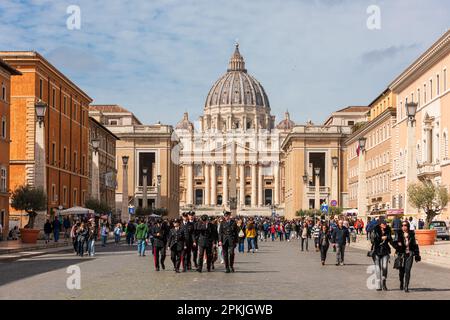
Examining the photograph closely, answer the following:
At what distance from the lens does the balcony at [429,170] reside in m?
60.5

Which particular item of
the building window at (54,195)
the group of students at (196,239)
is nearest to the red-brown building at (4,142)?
the building window at (54,195)

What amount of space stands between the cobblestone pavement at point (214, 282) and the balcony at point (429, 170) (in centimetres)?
3105

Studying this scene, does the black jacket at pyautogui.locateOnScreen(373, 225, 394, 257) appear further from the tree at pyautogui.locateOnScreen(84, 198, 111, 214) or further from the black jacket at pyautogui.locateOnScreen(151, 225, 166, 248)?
the tree at pyautogui.locateOnScreen(84, 198, 111, 214)

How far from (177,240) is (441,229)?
1240 inches

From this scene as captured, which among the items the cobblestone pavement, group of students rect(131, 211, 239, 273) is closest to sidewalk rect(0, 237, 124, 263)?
the cobblestone pavement

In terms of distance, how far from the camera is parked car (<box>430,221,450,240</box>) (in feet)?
174

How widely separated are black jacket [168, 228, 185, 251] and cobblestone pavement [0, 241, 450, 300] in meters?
0.78

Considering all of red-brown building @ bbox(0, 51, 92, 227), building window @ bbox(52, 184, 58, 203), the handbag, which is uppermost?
red-brown building @ bbox(0, 51, 92, 227)

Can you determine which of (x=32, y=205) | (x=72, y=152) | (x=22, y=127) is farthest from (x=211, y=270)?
(x=72, y=152)

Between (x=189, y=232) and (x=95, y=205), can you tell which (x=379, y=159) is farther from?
(x=189, y=232)

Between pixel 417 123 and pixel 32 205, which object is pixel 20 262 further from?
pixel 417 123

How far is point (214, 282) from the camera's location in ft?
70.7

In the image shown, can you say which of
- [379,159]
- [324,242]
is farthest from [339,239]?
[379,159]

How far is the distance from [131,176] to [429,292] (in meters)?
123
